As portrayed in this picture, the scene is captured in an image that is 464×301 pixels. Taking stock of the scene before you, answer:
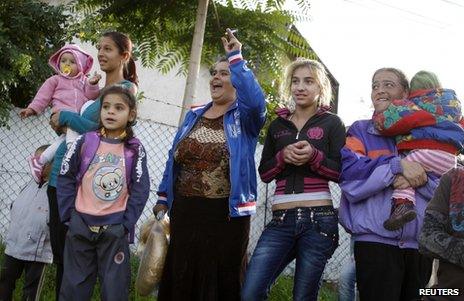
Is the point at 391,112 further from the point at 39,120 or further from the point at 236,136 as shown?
the point at 39,120

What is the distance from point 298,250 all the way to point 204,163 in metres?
0.81

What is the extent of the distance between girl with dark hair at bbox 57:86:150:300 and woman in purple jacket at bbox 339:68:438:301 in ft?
4.44

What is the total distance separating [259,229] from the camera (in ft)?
24.1

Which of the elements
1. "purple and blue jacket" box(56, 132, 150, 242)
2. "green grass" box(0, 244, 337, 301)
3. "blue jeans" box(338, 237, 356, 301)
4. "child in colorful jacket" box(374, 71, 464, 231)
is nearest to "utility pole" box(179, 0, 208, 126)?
"purple and blue jacket" box(56, 132, 150, 242)

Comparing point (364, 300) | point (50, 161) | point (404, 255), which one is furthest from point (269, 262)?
point (50, 161)

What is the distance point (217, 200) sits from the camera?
3213mm

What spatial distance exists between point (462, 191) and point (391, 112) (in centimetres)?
73

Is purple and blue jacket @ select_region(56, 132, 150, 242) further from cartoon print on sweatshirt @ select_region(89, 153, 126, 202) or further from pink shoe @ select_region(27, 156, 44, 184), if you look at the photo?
pink shoe @ select_region(27, 156, 44, 184)

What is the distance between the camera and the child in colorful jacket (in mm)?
2893

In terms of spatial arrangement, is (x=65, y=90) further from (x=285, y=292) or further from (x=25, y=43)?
(x=25, y=43)

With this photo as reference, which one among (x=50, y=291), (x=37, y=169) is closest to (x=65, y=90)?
(x=37, y=169)

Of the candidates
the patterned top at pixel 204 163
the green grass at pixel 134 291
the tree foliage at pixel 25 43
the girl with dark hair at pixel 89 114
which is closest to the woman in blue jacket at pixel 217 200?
the patterned top at pixel 204 163

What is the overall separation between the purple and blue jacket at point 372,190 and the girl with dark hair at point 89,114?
1.65 meters

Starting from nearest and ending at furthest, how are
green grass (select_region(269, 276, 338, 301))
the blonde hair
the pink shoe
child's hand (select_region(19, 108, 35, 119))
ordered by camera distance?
the blonde hair < child's hand (select_region(19, 108, 35, 119)) < the pink shoe < green grass (select_region(269, 276, 338, 301))
